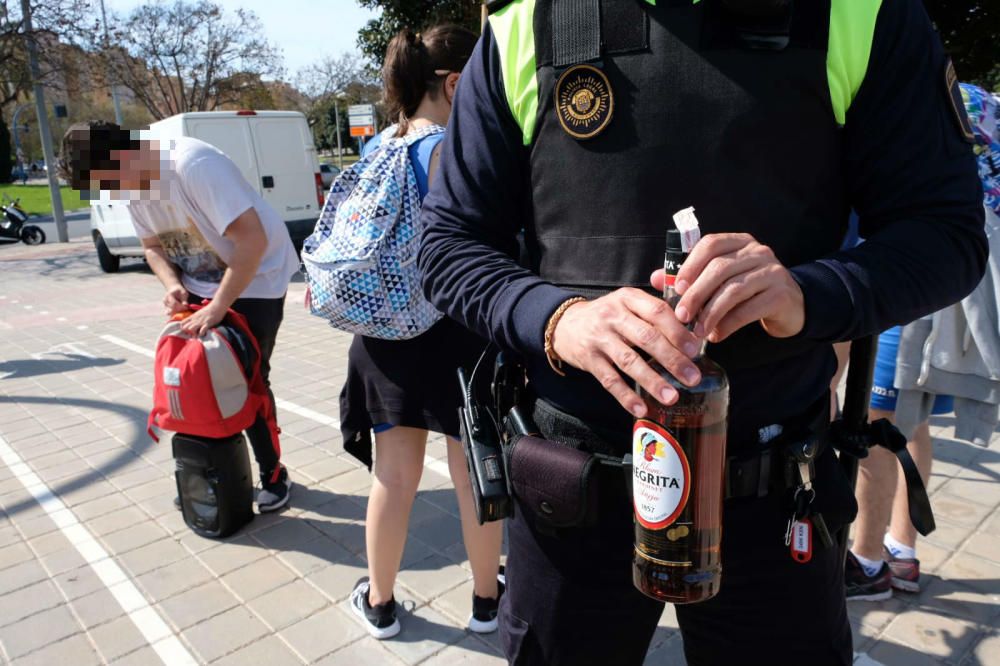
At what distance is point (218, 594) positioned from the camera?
10.0 feet

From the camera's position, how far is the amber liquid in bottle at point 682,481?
43.9 inches

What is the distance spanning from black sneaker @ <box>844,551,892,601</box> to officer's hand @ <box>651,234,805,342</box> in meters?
2.20

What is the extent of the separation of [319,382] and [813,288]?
5.26 m

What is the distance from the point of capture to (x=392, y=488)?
255 centimetres

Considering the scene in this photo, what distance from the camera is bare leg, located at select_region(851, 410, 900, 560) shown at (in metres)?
2.80

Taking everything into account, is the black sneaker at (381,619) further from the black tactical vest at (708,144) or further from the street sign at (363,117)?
the street sign at (363,117)

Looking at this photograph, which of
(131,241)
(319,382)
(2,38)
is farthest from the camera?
(2,38)

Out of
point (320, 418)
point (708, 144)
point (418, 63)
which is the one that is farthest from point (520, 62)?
point (320, 418)

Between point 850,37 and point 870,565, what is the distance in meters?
2.31

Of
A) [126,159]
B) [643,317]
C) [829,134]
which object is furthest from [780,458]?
[126,159]

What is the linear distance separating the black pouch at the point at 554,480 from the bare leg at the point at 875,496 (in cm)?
189

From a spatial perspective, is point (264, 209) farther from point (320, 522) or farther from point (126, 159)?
point (320, 522)

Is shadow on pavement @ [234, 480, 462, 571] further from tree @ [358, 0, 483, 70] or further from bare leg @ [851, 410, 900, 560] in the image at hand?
tree @ [358, 0, 483, 70]

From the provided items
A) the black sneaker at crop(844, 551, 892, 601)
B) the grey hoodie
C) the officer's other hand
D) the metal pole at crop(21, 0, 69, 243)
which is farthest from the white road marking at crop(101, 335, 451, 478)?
the metal pole at crop(21, 0, 69, 243)
